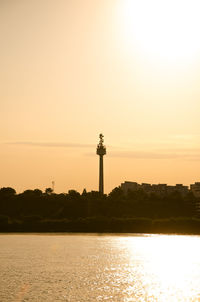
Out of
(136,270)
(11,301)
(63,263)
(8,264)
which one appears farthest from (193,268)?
(11,301)

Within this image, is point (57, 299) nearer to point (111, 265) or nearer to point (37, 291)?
point (37, 291)

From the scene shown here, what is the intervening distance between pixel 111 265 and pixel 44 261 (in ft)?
37.1

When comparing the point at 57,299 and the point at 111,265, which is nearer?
the point at 57,299

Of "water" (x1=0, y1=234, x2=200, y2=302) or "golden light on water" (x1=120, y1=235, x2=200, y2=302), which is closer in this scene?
"water" (x1=0, y1=234, x2=200, y2=302)

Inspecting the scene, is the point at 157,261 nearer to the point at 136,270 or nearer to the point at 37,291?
the point at 136,270

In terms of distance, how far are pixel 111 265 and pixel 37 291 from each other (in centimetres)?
3527

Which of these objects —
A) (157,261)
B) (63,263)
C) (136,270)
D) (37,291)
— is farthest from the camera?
(157,261)

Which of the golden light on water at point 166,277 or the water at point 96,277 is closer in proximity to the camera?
the water at point 96,277

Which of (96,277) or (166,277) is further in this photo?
(166,277)

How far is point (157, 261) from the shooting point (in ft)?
374

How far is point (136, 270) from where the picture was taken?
94.4 meters

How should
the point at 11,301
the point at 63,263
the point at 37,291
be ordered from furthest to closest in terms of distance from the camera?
1. the point at 63,263
2. the point at 37,291
3. the point at 11,301

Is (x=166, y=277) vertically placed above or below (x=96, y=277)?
above

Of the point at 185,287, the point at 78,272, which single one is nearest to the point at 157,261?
the point at 78,272
